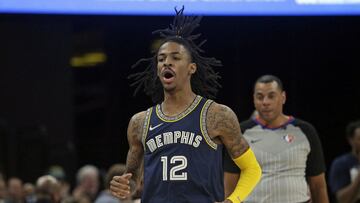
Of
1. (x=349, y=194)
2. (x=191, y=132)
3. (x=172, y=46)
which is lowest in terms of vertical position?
(x=349, y=194)

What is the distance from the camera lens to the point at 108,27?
10703 millimetres

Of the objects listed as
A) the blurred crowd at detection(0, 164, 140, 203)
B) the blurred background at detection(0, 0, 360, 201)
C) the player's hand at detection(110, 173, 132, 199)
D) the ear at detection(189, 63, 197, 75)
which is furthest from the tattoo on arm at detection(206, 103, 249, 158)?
the blurred background at detection(0, 0, 360, 201)

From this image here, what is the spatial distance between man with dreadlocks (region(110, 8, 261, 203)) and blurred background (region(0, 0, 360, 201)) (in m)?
4.87

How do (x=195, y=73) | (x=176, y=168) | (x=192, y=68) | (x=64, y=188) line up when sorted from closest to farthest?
(x=176, y=168) → (x=192, y=68) → (x=195, y=73) → (x=64, y=188)

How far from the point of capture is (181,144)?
4.87 meters

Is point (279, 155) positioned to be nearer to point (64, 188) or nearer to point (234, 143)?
point (234, 143)

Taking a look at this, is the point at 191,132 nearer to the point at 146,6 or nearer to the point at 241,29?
the point at 146,6

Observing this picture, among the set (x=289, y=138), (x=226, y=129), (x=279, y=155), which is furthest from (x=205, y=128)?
(x=289, y=138)

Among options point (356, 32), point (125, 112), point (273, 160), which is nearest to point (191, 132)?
point (273, 160)

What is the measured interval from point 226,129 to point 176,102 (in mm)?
323

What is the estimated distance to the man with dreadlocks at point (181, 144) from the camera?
486 centimetres

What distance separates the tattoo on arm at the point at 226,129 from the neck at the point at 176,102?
0.46 feet

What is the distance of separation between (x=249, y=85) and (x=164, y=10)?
8.59 ft

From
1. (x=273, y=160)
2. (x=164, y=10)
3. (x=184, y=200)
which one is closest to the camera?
(x=184, y=200)
